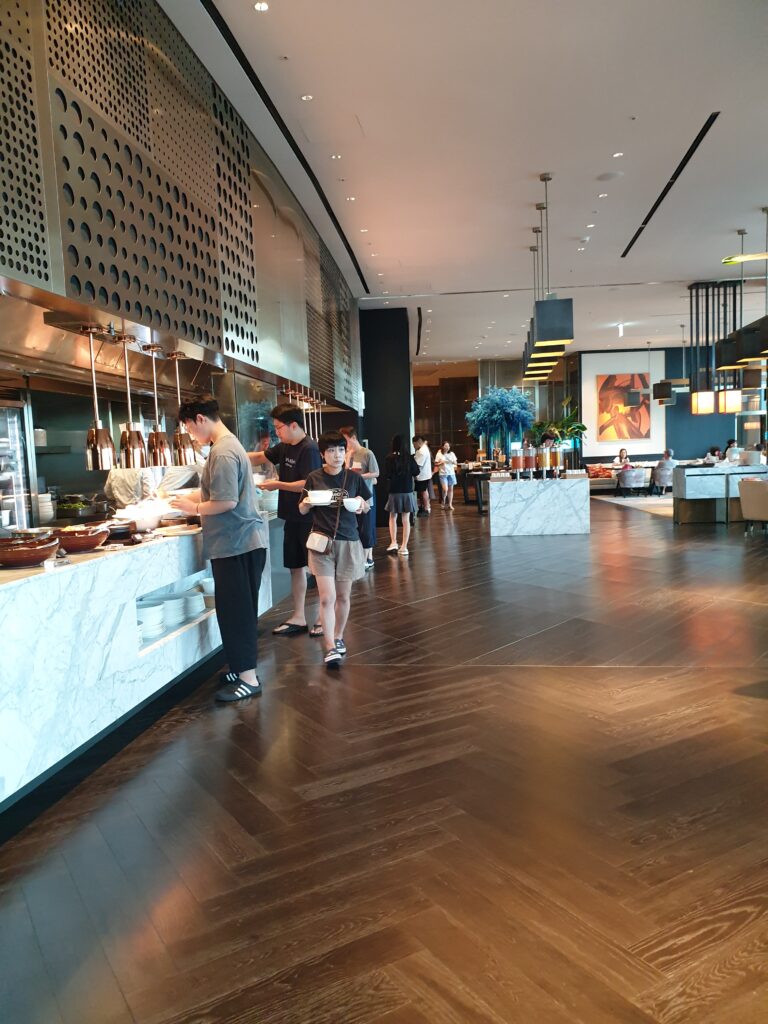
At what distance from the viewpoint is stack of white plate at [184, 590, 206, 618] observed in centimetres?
434

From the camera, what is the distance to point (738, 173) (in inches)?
306

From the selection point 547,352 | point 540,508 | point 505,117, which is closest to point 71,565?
point 505,117

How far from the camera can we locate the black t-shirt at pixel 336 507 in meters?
4.49

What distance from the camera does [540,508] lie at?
35.9 ft

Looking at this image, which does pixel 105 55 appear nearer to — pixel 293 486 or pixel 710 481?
pixel 293 486

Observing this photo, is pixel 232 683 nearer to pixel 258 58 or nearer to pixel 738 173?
pixel 258 58

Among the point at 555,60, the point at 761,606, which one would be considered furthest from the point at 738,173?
the point at 761,606

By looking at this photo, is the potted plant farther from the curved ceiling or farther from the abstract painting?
the abstract painting

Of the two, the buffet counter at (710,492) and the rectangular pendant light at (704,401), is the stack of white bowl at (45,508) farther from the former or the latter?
the rectangular pendant light at (704,401)

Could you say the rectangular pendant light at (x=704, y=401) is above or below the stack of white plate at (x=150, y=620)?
above

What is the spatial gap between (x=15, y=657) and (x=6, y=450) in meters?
2.66

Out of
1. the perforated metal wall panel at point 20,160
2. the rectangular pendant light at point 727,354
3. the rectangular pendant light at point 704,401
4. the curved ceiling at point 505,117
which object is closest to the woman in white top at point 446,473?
the rectangular pendant light at point 704,401

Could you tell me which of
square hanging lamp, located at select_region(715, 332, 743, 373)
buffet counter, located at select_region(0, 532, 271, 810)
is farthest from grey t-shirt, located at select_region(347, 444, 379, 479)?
square hanging lamp, located at select_region(715, 332, 743, 373)

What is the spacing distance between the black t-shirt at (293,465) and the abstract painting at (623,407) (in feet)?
62.1
